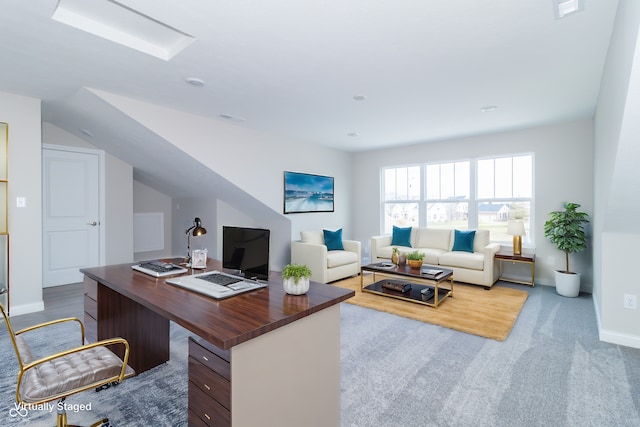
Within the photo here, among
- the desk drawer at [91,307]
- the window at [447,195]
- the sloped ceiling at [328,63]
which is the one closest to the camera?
the sloped ceiling at [328,63]

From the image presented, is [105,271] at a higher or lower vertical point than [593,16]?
lower

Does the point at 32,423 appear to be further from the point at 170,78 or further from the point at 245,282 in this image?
the point at 170,78

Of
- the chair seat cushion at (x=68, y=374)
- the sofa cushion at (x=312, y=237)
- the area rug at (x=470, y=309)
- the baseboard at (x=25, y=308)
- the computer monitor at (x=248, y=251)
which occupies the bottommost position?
the area rug at (x=470, y=309)

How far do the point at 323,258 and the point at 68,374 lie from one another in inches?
137

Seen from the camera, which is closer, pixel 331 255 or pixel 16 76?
pixel 16 76

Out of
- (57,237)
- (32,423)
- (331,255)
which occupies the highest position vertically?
(57,237)

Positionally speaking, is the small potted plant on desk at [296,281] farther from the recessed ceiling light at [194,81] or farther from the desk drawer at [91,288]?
the recessed ceiling light at [194,81]

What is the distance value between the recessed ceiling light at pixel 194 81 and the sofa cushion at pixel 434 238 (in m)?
4.26

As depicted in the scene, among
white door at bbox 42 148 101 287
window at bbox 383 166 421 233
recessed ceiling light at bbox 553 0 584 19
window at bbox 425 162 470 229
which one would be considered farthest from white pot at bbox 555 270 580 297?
white door at bbox 42 148 101 287

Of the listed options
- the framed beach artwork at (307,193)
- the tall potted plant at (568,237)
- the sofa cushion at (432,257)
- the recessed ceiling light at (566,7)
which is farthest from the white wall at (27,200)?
the tall potted plant at (568,237)

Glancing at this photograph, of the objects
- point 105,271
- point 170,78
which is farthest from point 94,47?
point 105,271

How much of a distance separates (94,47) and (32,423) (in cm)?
252

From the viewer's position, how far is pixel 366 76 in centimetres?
286

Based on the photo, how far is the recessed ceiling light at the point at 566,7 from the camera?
1.84 metres
